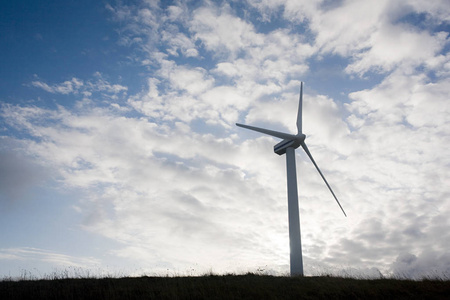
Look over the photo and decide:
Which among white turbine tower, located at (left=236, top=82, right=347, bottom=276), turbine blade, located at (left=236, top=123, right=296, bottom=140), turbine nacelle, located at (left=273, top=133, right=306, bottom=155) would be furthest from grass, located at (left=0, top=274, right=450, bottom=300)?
turbine blade, located at (left=236, top=123, right=296, bottom=140)

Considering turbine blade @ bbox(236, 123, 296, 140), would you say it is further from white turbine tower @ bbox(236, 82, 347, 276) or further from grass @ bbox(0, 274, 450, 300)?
grass @ bbox(0, 274, 450, 300)

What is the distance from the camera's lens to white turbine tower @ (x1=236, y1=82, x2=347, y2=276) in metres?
34.7

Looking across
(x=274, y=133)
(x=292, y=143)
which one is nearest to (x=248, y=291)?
(x=292, y=143)

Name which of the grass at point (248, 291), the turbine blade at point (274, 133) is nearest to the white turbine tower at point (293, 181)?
the turbine blade at point (274, 133)

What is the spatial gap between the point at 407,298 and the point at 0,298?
23248mm

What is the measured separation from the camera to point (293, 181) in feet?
128

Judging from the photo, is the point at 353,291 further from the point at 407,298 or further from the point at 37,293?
the point at 37,293

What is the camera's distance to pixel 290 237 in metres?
36.2

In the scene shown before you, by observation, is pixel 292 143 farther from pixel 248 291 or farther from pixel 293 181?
pixel 248 291

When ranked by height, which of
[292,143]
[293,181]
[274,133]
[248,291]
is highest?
[274,133]

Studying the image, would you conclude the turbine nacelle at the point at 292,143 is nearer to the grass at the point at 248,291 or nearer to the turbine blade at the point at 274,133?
the turbine blade at the point at 274,133

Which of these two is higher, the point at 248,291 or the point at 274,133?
the point at 274,133

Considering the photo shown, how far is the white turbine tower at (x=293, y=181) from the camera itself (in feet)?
114

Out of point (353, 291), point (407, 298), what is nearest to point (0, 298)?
point (353, 291)
